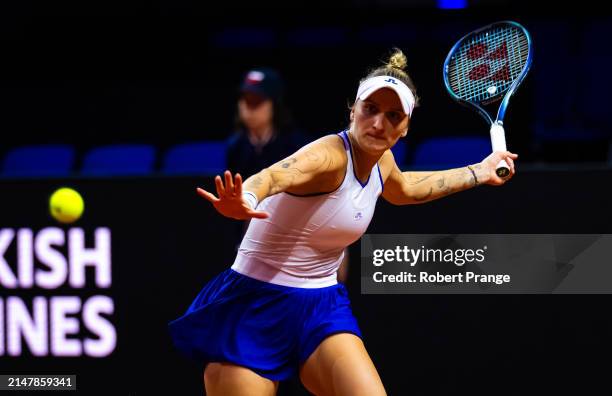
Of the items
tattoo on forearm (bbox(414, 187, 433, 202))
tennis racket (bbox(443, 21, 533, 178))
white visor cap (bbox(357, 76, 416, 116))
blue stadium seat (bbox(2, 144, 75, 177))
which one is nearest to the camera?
white visor cap (bbox(357, 76, 416, 116))

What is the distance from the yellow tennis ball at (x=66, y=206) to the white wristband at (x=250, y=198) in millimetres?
2237

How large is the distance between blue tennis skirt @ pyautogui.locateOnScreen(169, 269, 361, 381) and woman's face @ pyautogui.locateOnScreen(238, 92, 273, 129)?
1.34m

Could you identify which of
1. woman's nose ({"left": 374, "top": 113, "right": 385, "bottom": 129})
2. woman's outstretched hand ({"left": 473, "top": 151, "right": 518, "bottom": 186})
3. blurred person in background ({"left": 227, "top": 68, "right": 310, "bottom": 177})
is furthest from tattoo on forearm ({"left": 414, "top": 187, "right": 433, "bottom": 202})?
blurred person in background ({"left": 227, "top": 68, "right": 310, "bottom": 177})

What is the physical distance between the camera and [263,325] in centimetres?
306

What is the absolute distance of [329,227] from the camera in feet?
9.69

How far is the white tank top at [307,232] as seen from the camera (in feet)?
9.60

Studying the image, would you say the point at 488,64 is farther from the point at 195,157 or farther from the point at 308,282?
the point at 195,157

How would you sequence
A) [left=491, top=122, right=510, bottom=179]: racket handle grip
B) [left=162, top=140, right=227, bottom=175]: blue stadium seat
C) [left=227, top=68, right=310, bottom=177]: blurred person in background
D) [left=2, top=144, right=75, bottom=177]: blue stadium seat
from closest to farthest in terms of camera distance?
[left=491, top=122, right=510, bottom=179]: racket handle grip
[left=227, top=68, right=310, bottom=177]: blurred person in background
[left=162, top=140, right=227, bottom=175]: blue stadium seat
[left=2, top=144, right=75, bottom=177]: blue stadium seat

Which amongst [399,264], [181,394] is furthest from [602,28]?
[181,394]

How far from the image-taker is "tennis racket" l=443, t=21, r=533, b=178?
3.57m

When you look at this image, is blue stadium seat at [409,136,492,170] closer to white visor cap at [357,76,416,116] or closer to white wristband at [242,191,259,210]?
white visor cap at [357,76,416,116]

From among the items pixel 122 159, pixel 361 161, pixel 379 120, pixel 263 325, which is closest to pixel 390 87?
pixel 379 120

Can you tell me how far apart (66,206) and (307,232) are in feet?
6.16

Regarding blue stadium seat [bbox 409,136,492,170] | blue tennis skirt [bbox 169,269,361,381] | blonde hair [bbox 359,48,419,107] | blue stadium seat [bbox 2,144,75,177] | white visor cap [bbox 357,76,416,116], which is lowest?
blue tennis skirt [bbox 169,269,361,381]
